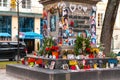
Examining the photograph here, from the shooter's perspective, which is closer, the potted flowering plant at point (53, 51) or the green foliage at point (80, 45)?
the potted flowering plant at point (53, 51)

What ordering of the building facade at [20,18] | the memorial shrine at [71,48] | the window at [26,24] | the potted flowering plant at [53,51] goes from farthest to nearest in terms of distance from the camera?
1. the window at [26,24]
2. the building facade at [20,18]
3. the potted flowering plant at [53,51]
4. the memorial shrine at [71,48]

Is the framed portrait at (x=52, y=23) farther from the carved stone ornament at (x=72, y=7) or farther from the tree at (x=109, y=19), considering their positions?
the tree at (x=109, y=19)

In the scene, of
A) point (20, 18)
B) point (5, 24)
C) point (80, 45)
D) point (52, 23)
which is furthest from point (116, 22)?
point (80, 45)

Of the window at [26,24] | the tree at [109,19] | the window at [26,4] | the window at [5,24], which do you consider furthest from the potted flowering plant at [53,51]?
the window at [26,4]

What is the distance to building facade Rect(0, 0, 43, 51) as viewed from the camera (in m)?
42.5

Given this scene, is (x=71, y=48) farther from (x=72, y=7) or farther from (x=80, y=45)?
(x=72, y=7)

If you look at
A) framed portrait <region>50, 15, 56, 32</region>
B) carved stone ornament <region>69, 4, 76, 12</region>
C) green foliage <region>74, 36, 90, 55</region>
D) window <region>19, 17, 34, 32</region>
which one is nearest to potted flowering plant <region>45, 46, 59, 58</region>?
green foliage <region>74, 36, 90, 55</region>

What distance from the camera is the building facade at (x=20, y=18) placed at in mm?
42531

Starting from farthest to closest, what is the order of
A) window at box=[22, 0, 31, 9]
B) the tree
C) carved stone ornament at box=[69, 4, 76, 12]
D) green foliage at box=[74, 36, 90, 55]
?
window at box=[22, 0, 31, 9]
the tree
carved stone ornament at box=[69, 4, 76, 12]
green foliage at box=[74, 36, 90, 55]

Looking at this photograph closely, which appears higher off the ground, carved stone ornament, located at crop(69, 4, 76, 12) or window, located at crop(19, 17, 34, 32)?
carved stone ornament, located at crop(69, 4, 76, 12)

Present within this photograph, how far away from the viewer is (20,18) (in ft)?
144

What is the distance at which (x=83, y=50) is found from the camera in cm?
1327

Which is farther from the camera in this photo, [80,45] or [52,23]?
[52,23]

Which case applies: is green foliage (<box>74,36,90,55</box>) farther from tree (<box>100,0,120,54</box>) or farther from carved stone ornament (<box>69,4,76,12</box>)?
tree (<box>100,0,120,54</box>)
